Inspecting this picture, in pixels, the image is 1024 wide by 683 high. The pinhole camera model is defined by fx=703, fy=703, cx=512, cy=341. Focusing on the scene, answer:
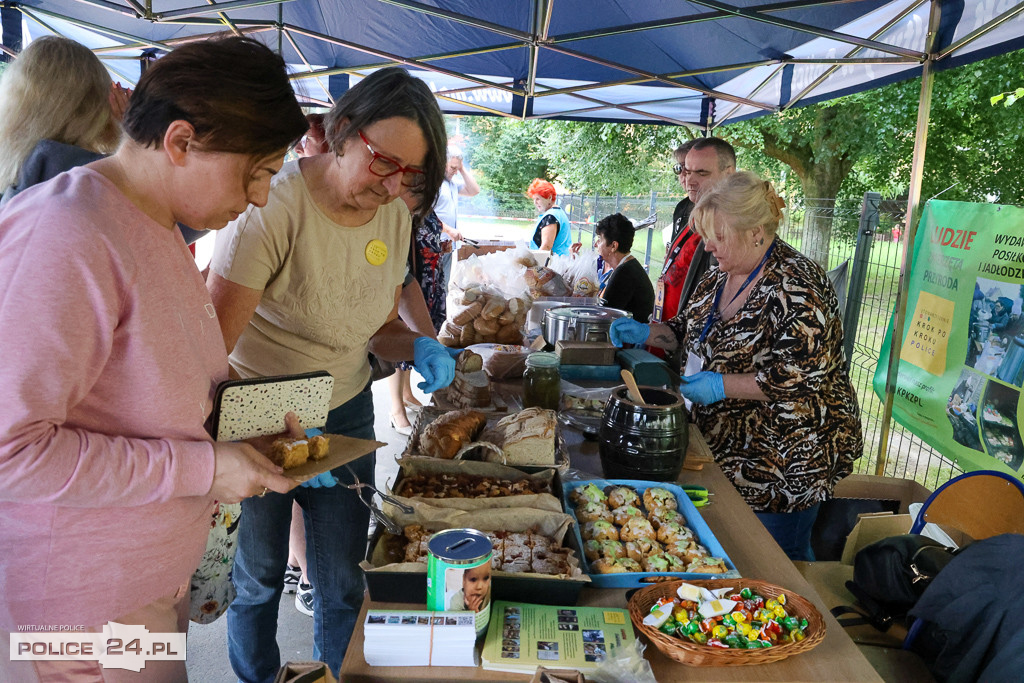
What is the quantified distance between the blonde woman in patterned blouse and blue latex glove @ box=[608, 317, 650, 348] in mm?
547

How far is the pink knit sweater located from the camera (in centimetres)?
96

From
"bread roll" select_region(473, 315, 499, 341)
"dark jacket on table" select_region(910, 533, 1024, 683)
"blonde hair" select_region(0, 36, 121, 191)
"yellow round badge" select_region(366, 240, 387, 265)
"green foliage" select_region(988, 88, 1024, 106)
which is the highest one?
"green foliage" select_region(988, 88, 1024, 106)

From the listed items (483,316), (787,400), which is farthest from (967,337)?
(483,316)

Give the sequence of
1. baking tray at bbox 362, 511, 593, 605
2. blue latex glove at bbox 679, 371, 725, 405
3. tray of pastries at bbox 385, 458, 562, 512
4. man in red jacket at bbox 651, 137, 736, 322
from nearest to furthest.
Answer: baking tray at bbox 362, 511, 593, 605 < tray of pastries at bbox 385, 458, 562, 512 < blue latex glove at bbox 679, 371, 725, 405 < man in red jacket at bbox 651, 137, 736, 322

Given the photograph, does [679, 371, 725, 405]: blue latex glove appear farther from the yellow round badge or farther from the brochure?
the brochure

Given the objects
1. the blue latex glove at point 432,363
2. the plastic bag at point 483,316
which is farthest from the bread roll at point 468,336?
the blue latex glove at point 432,363

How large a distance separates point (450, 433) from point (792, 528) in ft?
4.34

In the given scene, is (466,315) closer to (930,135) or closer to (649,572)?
(649,572)

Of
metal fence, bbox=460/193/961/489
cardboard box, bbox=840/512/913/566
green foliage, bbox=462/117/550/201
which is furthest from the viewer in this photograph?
green foliage, bbox=462/117/550/201

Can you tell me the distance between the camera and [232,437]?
1425mm

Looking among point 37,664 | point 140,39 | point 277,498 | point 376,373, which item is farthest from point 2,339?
point 140,39

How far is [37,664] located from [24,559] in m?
0.17

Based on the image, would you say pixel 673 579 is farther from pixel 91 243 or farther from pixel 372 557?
pixel 91 243

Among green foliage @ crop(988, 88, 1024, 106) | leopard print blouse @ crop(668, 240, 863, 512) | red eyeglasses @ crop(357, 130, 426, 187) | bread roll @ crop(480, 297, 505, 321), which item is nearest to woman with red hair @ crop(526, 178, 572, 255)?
green foliage @ crop(988, 88, 1024, 106)
